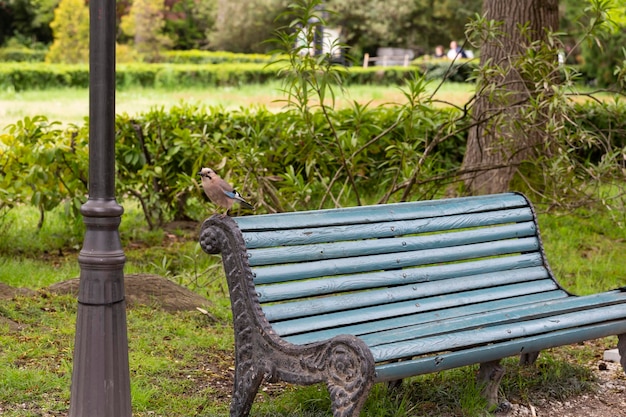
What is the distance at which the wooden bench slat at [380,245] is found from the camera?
378cm

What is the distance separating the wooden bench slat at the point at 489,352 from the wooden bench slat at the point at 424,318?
0.34 m

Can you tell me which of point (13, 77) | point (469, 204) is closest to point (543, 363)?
point (469, 204)

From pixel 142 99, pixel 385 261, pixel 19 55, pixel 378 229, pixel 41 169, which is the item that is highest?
pixel 378 229

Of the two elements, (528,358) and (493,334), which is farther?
(528,358)

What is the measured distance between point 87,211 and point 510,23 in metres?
5.89

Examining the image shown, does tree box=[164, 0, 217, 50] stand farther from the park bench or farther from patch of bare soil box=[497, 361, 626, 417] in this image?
patch of bare soil box=[497, 361, 626, 417]

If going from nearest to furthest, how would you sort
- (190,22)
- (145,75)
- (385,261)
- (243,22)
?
(385,261), (145,75), (243,22), (190,22)

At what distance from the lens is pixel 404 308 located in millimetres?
4141

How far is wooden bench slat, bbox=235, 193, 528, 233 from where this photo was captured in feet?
12.5

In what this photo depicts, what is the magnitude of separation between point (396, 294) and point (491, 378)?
0.55 metres

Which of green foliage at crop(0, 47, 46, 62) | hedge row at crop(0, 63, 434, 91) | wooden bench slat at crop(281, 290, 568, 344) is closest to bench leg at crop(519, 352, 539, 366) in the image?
wooden bench slat at crop(281, 290, 568, 344)

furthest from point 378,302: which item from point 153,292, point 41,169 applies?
point 41,169

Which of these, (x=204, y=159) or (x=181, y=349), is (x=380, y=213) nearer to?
(x=181, y=349)

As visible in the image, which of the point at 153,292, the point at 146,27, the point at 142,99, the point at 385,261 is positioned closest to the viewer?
the point at 385,261
